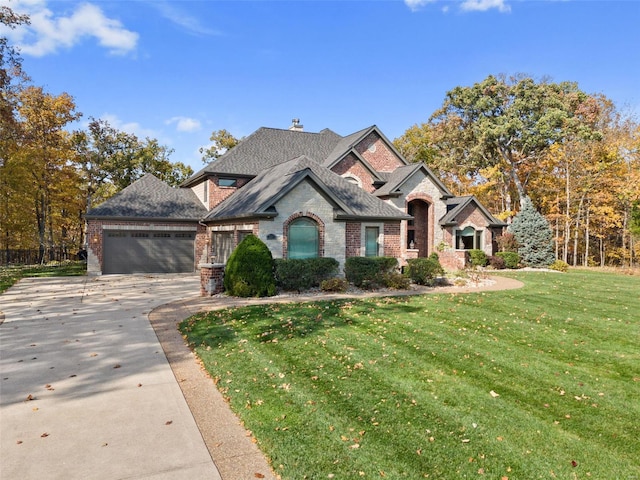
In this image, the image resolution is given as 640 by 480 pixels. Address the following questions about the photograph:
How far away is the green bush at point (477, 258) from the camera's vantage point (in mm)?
26422

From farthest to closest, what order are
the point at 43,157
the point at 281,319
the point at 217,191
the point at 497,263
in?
the point at 43,157 < the point at 497,263 < the point at 217,191 < the point at 281,319

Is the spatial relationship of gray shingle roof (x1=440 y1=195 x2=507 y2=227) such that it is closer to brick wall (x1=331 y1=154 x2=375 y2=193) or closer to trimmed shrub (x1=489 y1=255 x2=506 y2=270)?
trimmed shrub (x1=489 y1=255 x2=506 y2=270)

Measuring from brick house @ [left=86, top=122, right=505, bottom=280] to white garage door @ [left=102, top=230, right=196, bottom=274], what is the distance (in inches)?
2.1

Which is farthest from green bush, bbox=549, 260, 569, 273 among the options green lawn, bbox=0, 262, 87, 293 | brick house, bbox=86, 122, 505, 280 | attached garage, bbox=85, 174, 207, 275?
green lawn, bbox=0, 262, 87, 293

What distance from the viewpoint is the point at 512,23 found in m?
16.2

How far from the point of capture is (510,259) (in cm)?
2667

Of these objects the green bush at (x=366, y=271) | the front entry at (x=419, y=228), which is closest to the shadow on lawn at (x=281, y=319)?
the green bush at (x=366, y=271)

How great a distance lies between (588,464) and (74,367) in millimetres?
7162

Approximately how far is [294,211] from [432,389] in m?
11.4

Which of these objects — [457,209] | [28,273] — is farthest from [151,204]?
[457,209]

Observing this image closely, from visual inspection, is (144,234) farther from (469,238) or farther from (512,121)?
(512,121)

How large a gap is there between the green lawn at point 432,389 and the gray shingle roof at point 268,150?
49.3 feet

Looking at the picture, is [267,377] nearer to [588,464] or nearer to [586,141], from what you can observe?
[588,464]

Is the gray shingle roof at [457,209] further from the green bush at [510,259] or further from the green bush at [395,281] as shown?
the green bush at [395,281]
